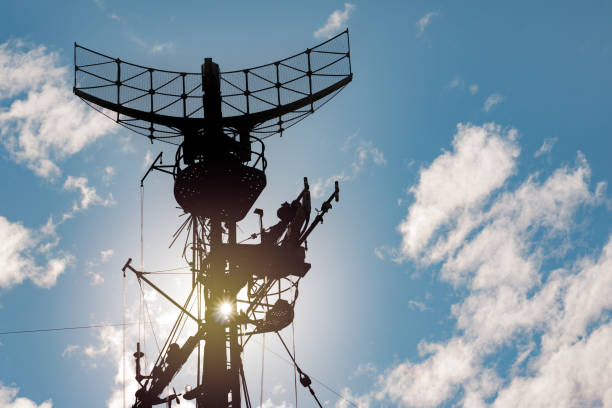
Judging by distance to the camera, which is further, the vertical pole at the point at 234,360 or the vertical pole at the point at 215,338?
the vertical pole at the point at 234,360

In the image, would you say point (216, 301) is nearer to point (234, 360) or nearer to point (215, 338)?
point (215, 338)

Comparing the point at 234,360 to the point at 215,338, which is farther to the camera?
the point at 215,338

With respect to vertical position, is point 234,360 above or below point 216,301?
below

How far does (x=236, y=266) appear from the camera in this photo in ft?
74.5

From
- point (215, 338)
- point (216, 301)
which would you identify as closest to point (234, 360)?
point (215, 338)

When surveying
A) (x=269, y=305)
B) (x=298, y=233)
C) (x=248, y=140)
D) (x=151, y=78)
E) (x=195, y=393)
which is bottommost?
(x=195, y=393)

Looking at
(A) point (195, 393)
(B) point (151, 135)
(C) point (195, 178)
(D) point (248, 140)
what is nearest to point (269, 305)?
(A) point (195, 393)

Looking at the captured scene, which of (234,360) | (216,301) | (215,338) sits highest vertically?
(216,301)

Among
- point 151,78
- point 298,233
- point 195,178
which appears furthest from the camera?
point 151,78

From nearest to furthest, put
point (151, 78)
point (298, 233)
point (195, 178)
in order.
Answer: point (298, 233)
point (195, 178)
point (151, 78)

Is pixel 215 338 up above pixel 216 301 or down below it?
below

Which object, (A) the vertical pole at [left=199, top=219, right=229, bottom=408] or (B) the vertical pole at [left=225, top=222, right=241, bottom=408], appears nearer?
(A) the vertical pole at [left=199, top=219, right=229, bottom=408]

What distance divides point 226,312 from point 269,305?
1.69m

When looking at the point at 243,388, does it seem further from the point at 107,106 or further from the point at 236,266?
the point at 107,106
